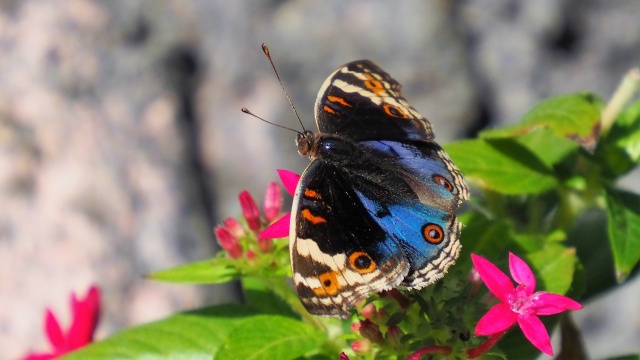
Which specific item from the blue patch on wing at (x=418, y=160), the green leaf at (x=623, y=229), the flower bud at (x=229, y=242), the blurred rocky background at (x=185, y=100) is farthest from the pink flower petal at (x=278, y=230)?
the blurred rocky background at (x=185, y=100)

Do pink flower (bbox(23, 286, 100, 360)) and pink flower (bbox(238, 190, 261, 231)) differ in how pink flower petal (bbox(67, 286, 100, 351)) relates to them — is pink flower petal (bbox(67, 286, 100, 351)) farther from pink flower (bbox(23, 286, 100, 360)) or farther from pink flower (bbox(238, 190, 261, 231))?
pink flower (bbox(238, 190, 261, 231))

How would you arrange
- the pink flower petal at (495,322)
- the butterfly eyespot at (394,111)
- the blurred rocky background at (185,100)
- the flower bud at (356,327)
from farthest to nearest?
the blurred rocky background at (185,100) < the butterfly eyespot at (394,111) < the flower bud at (356,327) < the pink flower petal at (495,322)

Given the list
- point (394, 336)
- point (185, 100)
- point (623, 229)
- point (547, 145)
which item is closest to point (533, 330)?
point (394, 336)

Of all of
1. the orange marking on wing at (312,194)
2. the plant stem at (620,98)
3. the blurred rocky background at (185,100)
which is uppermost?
→ the blurred rocky background at (185,100)

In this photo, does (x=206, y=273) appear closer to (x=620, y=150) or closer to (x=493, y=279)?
(x=493, y=279)

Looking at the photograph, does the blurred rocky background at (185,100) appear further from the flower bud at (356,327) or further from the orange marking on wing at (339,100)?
the flower bud at (356,327)

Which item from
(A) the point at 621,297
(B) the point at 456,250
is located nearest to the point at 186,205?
(A) the point at 621,297
